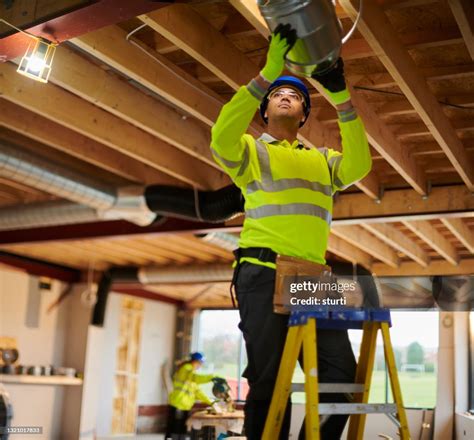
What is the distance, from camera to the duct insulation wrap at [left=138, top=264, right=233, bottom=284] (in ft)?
31.0

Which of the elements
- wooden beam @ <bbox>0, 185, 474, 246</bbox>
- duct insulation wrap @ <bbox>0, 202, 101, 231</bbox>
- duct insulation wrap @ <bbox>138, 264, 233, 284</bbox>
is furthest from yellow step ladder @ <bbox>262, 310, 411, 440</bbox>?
duct insulation wrap @ <bbox>138, 264, 233, 284</bbox>

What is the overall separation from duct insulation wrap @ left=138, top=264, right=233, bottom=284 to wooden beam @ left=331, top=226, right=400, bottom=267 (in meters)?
2.23

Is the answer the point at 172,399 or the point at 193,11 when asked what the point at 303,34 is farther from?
the point at 172,399

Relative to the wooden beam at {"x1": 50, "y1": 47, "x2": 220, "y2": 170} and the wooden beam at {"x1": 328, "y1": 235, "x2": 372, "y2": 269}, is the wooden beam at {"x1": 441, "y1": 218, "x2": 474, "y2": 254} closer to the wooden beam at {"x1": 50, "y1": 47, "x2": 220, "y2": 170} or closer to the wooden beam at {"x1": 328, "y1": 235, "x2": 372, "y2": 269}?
the wooden beam at {"x1": 328, "y1": 235, "x2": 372, "y2": 269}

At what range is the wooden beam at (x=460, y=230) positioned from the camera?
21.5ft

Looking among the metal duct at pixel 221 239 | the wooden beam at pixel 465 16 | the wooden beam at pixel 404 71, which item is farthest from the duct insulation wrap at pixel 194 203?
the wooden beam at pixel 465 16

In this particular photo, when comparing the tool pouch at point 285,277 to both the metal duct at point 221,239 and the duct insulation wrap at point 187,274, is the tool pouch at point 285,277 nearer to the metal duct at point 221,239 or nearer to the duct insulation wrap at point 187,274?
the metal duct at point 221,239

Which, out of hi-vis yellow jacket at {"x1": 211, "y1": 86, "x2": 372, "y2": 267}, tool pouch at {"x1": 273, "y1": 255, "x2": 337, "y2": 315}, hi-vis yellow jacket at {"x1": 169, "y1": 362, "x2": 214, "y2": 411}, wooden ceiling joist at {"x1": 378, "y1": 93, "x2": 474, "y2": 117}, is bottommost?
hi-vis yellow jacket at {"x1": 169, "y1": 362, "x2": 214, "y2": 411}

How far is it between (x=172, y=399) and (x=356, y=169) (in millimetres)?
8184

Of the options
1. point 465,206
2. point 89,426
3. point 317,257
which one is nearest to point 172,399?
point 89,426

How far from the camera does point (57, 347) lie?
10391mm

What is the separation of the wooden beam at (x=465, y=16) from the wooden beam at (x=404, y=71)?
36cm

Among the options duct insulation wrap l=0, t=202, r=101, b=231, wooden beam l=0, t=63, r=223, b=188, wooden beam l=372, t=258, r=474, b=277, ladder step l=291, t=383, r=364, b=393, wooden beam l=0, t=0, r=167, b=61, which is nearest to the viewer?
Answer: ladder step l=291, t=383, r=364, b=393

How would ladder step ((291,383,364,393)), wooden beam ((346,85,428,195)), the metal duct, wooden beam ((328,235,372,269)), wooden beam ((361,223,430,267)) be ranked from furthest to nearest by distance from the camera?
wooden beam ((328,235,372,269)) → wooden beam ((361,223,430,267)) → the metal duct → wooden beam ((346,85,428,195)) → ladder step ((291,383,364,393))
